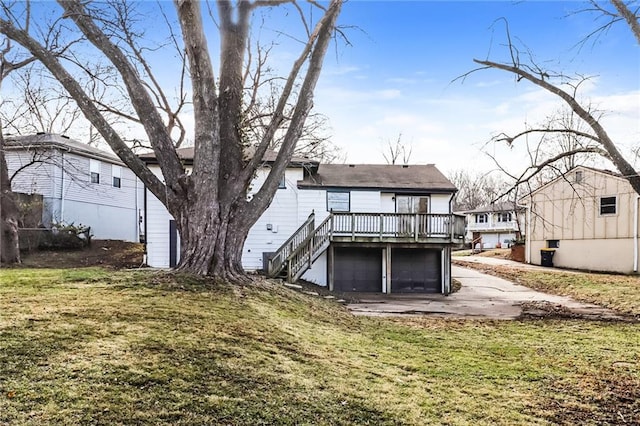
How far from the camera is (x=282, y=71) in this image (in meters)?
12.6

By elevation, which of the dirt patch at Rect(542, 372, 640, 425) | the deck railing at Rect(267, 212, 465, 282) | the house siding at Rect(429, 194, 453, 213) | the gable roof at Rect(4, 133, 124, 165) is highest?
the gable roof at Rect(4, 133, 124, 165)

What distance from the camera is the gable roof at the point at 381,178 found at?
60.1 ft

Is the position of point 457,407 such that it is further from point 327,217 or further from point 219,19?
point 327,217

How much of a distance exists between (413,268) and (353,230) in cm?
357

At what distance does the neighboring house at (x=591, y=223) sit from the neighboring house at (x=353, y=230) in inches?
228

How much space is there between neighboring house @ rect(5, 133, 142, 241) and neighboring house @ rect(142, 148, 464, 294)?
6.83 m

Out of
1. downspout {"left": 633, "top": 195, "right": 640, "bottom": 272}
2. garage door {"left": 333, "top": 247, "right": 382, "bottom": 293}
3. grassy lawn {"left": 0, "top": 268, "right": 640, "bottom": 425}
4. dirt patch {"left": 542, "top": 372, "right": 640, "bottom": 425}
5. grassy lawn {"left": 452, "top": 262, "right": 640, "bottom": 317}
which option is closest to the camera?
grassy lawn {"left": 0, "top": 268, "right": 640, "bottom": 425}

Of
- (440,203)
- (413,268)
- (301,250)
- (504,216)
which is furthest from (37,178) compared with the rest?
(504,216)

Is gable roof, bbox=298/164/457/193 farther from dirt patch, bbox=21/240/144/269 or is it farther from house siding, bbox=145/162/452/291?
dirt patch, bbox=21/240/144/269

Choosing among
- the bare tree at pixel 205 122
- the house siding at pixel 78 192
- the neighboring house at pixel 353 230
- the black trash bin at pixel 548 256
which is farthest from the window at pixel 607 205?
the house siding at pixel 78 192

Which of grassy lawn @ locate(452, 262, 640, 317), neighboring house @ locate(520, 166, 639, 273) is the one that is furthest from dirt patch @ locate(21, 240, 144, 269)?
neighboring house @ locate(520, 166, 639, 273)

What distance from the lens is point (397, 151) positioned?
4538 cm

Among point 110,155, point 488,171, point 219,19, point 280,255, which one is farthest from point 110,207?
point 488,171

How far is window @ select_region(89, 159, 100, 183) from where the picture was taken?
890 inches
